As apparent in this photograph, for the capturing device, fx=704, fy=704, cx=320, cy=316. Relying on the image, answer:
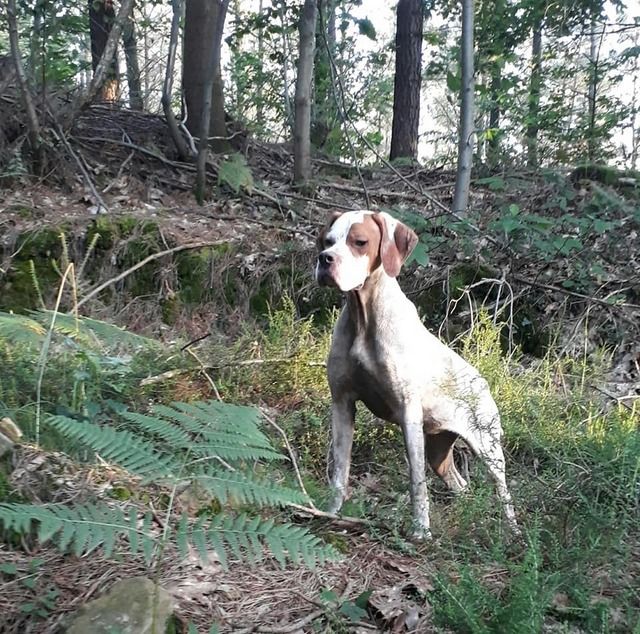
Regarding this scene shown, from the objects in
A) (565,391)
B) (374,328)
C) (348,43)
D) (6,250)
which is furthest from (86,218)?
(348,43)

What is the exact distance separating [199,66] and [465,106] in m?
3.56

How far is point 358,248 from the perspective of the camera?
11.8 ft

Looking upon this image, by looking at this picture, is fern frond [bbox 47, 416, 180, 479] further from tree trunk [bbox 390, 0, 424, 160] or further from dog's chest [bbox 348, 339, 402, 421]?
tree trunk [bbox 390, 0, 424, 160]

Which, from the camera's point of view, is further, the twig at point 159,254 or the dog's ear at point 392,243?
the twig at point 159,254

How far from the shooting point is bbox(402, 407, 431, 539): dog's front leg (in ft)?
11.4

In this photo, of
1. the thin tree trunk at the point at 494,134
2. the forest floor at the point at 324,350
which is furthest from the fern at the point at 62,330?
the thin tree trunk at the point at 494,134

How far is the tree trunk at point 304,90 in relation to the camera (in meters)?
7.41

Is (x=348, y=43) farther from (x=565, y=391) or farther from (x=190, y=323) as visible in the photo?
(x=565, y=391)

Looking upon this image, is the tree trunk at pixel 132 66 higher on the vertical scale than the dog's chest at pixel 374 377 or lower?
higher

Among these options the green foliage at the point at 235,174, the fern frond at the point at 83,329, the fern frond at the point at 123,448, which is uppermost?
the green foliage at the point at 235,174

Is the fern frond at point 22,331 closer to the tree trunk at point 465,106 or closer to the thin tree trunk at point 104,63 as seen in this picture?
the tree trunk at point 465,106

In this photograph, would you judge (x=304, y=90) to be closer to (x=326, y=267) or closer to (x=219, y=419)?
(x=326, y=267)

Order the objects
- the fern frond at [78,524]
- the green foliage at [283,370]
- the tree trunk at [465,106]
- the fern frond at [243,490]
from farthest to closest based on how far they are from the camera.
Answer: the tree trunk at [465,106]
the green foliage at [283,370]
the fern frond at [243,490]
the fern frond at [78,524]

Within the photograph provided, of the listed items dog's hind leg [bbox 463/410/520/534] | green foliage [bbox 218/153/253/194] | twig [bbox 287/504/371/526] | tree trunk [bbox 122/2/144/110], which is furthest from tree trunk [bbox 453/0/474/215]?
tree trunk [bbox 122/2/144/110]
